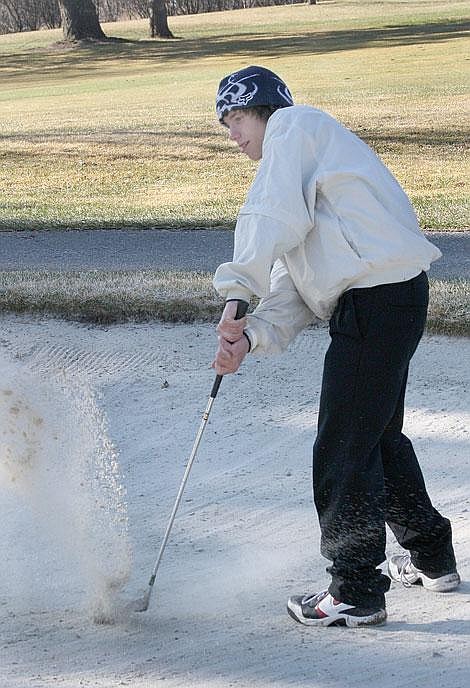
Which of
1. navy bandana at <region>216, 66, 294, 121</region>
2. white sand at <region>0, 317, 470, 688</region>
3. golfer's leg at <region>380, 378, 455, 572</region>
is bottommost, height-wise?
white sand at <region>0, 317, 470, 688</region>

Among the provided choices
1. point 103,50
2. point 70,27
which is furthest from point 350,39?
point 70,27

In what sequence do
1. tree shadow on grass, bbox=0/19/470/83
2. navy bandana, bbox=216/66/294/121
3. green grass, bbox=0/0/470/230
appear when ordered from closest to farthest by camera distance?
1. navy bandana, bbox=216/66/294/121
2. green grass, bbox=0/0/470/230
3. tree shadow on grass, bbox=0/19/470/83

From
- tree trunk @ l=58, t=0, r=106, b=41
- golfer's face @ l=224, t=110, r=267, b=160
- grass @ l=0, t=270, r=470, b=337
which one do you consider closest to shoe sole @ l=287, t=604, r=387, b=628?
golfer's face @ l=224, t=110, r=267, b=160

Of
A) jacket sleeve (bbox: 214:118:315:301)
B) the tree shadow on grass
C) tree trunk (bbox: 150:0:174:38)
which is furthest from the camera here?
tree trunk (bbox: 150:0:174:38)

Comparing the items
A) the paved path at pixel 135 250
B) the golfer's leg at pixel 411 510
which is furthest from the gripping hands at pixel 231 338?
the paved path at pixel 135 250

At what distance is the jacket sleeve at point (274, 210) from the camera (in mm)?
2734

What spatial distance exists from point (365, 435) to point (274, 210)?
2.20ft

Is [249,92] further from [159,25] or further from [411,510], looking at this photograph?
[159,25]

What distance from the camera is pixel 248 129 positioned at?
9.61 ft

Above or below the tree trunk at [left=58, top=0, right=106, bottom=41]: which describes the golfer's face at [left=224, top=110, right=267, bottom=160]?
above

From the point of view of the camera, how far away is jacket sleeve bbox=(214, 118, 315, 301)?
273 centimetres

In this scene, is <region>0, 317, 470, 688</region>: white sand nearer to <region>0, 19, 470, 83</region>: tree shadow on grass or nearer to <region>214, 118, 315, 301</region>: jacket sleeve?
<region>214, 118, 315, 301</region>: jacket sleeve

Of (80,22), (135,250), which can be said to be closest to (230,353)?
(135,250)

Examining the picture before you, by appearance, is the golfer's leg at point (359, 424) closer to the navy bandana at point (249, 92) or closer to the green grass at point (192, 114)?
the navy bandana at point (249, 92)
